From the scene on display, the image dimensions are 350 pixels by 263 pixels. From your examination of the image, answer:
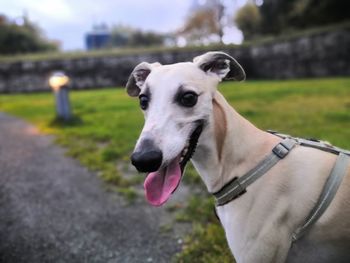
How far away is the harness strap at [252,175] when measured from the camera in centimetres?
236

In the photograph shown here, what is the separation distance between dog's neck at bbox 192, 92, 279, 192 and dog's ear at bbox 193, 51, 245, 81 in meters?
0.26

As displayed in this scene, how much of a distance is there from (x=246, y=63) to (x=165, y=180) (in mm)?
18253

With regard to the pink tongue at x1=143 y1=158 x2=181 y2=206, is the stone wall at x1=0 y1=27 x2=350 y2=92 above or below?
below

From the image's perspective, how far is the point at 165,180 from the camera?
228 cm

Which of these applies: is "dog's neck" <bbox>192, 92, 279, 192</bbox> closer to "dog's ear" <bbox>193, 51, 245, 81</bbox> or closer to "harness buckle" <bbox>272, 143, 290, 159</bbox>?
"harness buckle" <bbox>272, 143, 290, 159</bbox>

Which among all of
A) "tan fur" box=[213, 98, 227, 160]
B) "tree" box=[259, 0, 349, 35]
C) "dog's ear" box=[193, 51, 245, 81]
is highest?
"tree" box=[259, 0, 349, 35]

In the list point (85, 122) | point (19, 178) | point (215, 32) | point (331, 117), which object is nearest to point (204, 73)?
point (19, 178)

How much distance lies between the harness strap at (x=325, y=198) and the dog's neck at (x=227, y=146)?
1.36 feet

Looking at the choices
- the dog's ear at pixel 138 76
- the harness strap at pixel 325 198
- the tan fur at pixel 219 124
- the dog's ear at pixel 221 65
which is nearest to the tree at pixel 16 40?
the dog's ear at pixel 138 76

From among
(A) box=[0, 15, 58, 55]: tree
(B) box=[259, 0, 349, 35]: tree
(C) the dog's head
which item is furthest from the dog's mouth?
(A) box=[0, 15, 58, 55]: tree

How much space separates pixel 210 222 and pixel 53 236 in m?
1.65

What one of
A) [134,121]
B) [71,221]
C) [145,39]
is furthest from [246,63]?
[71,221]

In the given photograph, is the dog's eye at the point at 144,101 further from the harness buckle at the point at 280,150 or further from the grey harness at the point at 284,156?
the harness buckle at the point at 280,150

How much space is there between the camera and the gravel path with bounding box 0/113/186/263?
3.69 meters
